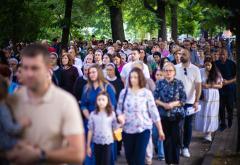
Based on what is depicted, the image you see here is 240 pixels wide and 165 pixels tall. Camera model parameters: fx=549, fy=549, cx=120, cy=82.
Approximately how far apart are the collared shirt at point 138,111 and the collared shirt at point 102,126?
0.71ft

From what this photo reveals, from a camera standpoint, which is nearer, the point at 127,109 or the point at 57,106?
the point at 57,106

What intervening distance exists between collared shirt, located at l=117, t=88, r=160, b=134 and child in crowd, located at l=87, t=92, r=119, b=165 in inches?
8.8

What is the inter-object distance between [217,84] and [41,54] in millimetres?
8065

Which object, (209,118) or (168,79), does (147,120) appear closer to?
(168,79)

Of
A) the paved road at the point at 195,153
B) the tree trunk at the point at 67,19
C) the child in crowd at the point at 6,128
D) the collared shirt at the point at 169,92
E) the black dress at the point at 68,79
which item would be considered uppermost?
the tree trunk at the point at 67,19

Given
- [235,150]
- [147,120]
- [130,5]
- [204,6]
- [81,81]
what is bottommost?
[235,150]

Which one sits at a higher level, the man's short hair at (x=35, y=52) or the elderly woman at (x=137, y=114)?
the man's short hair at (x=35, y=52)

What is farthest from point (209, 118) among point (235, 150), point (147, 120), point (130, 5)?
point (130, 5)

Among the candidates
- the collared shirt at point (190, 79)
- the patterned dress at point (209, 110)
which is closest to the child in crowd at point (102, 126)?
the collared shirt at point (190, 79)

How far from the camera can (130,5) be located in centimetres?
3198

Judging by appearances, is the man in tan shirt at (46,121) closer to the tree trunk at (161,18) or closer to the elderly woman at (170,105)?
the elderly woman at (170,105)

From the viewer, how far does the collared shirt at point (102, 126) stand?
820cm

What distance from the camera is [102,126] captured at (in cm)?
818

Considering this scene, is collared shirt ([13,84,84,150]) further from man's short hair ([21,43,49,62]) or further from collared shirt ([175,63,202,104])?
collared shirt ([175,63,202,104])
